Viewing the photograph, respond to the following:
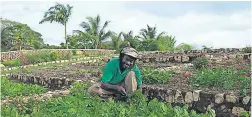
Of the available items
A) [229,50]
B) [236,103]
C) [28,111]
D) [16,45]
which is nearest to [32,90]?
[28,111]

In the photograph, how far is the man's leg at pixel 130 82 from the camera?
6145mm

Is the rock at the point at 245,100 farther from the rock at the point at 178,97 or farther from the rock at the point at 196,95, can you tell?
the rock at the point at 178,97

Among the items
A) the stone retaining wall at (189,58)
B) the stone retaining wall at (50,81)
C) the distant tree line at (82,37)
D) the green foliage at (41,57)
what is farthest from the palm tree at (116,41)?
the stone retaining wall at (50,81)

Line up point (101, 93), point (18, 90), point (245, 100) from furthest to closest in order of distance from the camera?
point (18, 90) < point (101, 93) < point (245, 100)

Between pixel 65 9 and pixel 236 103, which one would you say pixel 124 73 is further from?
pixel 65 9

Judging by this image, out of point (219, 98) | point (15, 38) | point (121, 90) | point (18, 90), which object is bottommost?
point (18, 90)

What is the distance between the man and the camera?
6.15 metres

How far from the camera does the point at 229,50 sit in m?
17.7

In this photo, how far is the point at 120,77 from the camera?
20.8ft

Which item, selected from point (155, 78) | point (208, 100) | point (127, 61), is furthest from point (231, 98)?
point (155, 78)

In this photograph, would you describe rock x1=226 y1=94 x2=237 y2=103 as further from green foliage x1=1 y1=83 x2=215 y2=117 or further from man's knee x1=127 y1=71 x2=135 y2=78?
man's knee x1=127 y1=71 x2=135 y2=78

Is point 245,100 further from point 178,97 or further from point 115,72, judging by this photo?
point 115,72

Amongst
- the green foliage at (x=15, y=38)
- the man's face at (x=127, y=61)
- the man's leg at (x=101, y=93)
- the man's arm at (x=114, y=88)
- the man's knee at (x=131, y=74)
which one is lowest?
the man's leg at (x=101, y=93)

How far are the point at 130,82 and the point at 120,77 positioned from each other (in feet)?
0.81
